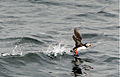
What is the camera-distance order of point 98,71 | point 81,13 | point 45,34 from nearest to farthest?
point 98,71 → point 45,34 → point 81,13

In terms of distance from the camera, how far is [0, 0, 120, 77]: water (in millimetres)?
15523

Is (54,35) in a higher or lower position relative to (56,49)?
higher

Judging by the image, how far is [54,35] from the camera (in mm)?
20344

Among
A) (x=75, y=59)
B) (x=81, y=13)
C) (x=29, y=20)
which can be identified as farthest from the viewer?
(x=81, y=13)

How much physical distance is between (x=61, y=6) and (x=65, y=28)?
5623 millimetres

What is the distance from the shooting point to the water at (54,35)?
15523 mm

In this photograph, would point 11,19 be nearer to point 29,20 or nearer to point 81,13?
point 29,20

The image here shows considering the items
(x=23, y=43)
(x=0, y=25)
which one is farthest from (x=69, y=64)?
(x=0, y=25)

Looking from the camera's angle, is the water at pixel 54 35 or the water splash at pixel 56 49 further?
the water splash at pixel 56 49

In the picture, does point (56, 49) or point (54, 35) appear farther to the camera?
point (54, 35)

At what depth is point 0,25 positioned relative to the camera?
2164 centimetres

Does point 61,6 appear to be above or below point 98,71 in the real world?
above

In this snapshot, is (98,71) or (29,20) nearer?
(98,71)

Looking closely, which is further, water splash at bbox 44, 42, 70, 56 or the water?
water splash at bbox 44, 42, 70, 56
